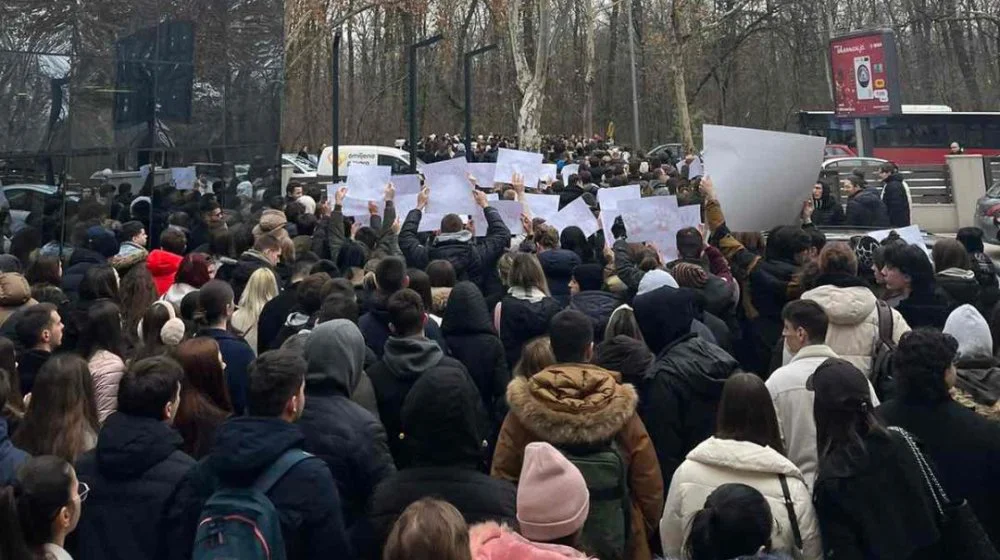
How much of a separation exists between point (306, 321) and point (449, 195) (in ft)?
12.2

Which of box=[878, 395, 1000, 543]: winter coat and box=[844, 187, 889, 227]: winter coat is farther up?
box=[844, 187, 889, 227]: winter coat

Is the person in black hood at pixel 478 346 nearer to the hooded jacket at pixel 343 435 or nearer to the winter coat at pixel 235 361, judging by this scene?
the winter coat at pixel 235 361

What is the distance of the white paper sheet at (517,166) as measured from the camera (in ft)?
37.7

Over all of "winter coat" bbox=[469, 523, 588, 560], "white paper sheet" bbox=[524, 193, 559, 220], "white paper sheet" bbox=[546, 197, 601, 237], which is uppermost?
"white paper sheet" bbox=[524, 193, 559, 220]

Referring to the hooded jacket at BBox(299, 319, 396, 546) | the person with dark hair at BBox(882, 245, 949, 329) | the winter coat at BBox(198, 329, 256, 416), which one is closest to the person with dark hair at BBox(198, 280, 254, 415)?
the winter coat at BBox(198, 329, 256, 416)

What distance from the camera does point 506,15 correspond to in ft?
116

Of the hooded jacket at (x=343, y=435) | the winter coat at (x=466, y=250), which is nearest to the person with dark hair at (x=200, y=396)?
the hooded jacket at (x=343, y=435)

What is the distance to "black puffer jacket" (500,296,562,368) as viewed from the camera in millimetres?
6789

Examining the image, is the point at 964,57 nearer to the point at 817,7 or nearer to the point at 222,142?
the point at 817,7

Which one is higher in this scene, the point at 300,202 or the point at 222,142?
→ the point at 222,142

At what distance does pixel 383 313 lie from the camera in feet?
21.0

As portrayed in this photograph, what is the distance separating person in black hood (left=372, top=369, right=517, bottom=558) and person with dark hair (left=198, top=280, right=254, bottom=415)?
205cm

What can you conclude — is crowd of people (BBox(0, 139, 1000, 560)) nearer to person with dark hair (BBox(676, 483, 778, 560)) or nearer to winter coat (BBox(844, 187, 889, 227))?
person with dark hair (BBox(676, 483, 778, 560))

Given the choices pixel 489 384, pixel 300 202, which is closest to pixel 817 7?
pixel 300 202
